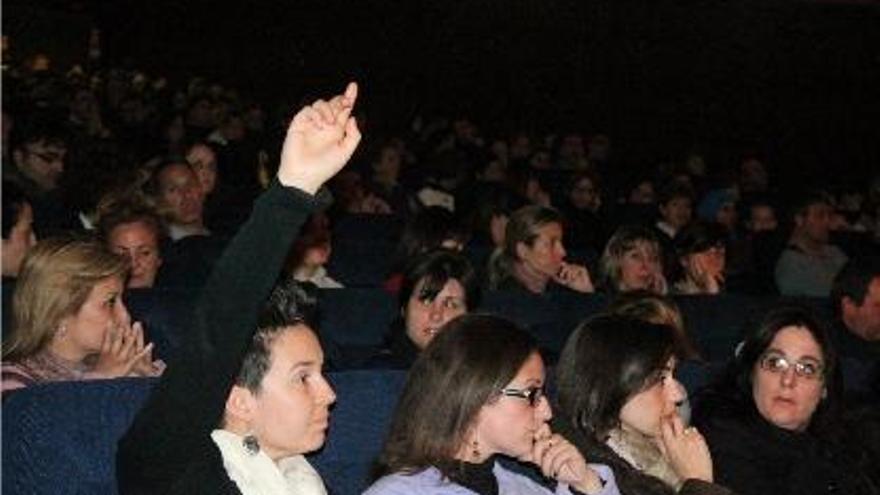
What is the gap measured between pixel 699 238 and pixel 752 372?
2135mm

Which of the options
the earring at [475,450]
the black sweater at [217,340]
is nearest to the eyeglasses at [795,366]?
the earring at [475,450]

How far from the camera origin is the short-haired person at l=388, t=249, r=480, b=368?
3359mm

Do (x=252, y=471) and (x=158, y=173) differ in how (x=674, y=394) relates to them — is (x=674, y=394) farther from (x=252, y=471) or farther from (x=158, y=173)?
(x=158, y=173)

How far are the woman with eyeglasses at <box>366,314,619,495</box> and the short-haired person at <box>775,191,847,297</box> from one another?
3.99 m

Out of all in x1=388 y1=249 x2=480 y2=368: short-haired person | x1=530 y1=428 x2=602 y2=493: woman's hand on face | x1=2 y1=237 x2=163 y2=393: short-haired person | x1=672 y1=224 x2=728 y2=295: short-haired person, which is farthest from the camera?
x1=672 y1=224 x2=728 y2=295: short-haired person

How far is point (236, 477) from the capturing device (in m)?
1.76

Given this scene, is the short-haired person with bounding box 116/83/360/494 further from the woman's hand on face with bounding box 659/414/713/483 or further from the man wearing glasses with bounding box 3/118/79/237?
the man wearing glasses with bounding box 3/118/79/237

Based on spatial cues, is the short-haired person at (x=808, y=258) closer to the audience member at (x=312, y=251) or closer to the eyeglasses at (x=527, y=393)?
the audience member at (x=312, y=251)

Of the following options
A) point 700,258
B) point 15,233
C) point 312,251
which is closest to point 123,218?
point 15,233

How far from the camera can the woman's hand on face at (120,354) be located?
2764mm

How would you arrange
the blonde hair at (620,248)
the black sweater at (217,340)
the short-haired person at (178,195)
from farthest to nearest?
the short-haired person at (178,195) < the blonde hair at (620,248) < the black sweater at (217,340)

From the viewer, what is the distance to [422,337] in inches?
131

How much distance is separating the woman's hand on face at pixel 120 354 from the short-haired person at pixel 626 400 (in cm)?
100

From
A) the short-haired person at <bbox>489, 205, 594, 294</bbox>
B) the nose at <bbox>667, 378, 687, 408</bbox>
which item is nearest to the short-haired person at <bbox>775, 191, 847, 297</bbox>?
the short-haired person at <bbox>489, 205, 594, 294</bbox>
